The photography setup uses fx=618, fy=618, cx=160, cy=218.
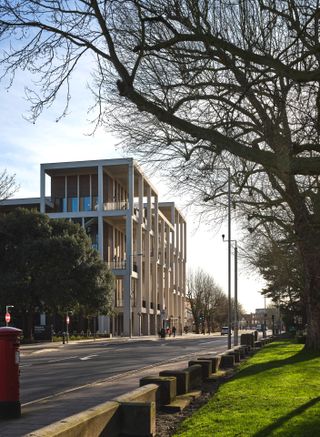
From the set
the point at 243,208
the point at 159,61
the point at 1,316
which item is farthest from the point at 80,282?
the point at 159,61

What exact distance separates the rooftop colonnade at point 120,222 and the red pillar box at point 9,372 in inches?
2030

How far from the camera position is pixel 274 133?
10.3 metres

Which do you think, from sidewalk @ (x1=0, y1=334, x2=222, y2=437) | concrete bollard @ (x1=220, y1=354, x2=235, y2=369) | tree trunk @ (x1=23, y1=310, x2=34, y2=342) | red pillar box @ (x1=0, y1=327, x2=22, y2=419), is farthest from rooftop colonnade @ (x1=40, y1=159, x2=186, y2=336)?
red pillar box @ (x1=0, y1=327, x2=22, y2=419)

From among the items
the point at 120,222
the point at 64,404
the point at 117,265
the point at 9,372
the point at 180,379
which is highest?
the point at 120,222

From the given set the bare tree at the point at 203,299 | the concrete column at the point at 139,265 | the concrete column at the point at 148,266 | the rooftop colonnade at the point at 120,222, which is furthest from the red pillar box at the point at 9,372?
the bare tree at the point at 203,299

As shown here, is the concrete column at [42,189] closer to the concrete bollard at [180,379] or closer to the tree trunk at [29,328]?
the tree trunk at [29,328]

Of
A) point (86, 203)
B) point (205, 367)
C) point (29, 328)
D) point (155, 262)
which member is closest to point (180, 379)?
point (205, 367)

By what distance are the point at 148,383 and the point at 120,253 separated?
70142 millimetres

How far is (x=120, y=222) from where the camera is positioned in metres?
77.1

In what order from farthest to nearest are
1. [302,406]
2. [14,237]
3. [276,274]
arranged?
[14,237] → [276,274] → [302,406]

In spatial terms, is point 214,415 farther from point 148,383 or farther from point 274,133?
point 274,133

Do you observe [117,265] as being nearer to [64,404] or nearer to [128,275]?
[128,275]

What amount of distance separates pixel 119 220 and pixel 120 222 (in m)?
1.15

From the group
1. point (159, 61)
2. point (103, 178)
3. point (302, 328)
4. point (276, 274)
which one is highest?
point (103, 178)
